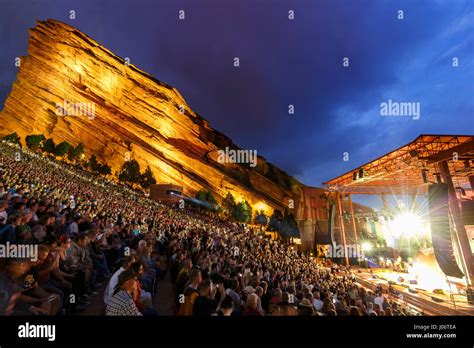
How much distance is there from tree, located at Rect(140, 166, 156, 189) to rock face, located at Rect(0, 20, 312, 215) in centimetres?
349

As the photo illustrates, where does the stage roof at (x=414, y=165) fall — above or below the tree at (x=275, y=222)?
above

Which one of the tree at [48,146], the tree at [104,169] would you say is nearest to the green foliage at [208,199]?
the tree at [104,169]

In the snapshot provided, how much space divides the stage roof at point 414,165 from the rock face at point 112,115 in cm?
3244

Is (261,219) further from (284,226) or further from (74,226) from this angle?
(74,226)

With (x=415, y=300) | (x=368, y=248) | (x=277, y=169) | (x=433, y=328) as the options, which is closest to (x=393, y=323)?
(x=433, y=328)

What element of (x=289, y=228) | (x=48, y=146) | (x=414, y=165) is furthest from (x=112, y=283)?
(x=48, y=146)

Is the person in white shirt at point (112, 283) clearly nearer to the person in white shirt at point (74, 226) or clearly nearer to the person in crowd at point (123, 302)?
the person in crowd at point (123, 302)

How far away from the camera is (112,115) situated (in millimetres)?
51406

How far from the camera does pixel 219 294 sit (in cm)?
406

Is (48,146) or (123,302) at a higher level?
(48,146)

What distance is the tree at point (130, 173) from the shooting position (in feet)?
144

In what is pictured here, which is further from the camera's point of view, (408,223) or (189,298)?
(408,223)

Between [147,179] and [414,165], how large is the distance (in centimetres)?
4251

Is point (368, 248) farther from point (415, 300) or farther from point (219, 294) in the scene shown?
point (219, 294)
